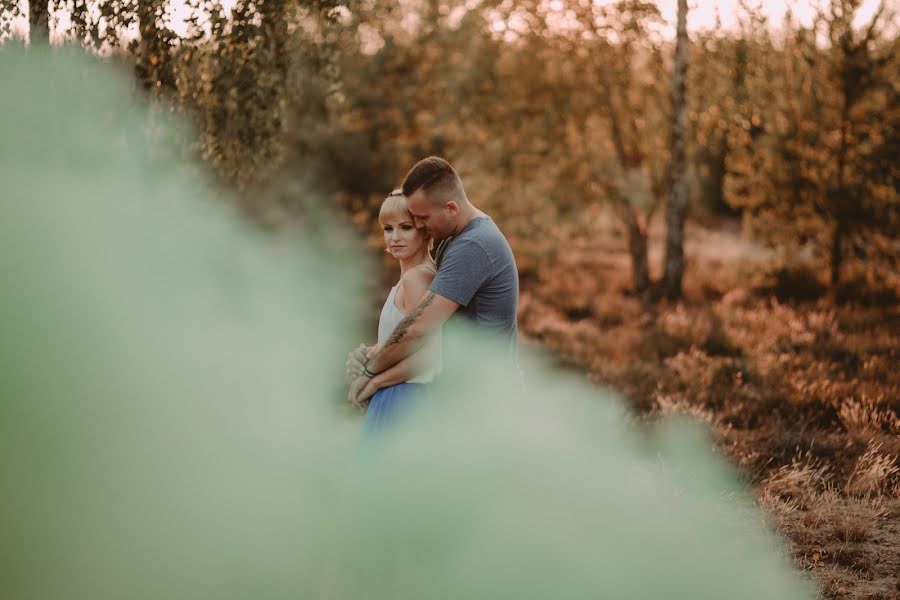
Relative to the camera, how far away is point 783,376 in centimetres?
948

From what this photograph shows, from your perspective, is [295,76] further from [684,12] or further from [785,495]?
[684,12]

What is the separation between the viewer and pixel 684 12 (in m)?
16.3

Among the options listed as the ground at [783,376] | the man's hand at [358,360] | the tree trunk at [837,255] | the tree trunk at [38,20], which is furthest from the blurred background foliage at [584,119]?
the man's hand at [358,360]

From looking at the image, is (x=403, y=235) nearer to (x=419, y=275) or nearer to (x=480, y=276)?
(x=419, y=275)

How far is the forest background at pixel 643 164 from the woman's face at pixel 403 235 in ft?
10.1

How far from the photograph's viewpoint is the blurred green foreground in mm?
4820

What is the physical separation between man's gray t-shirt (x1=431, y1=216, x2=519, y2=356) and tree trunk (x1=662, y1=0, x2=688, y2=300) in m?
13.3

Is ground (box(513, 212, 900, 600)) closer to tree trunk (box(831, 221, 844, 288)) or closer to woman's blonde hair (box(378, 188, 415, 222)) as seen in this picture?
tree trunk (box(831, 221, 844, 288))

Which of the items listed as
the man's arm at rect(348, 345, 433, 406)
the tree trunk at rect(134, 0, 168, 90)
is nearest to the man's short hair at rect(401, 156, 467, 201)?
the man's arm at rect(348, 345, 433, 406)

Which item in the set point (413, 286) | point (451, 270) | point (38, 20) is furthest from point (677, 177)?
point (451, 270)

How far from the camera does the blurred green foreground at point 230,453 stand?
4820 mm

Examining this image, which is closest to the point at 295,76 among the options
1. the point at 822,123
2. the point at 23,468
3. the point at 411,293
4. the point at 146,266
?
the point at 146,266

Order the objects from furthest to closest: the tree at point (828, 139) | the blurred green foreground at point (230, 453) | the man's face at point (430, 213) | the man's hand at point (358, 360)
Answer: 1. the tree at point (828, 139)
2. the blurred green foreground at point (230, 453)
3. the man's hand at point (358, 360)
4. the man's face at point (430, 213)

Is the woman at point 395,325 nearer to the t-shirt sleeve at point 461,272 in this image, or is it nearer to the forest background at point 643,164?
the t-shirt sleeve at point 461,272
